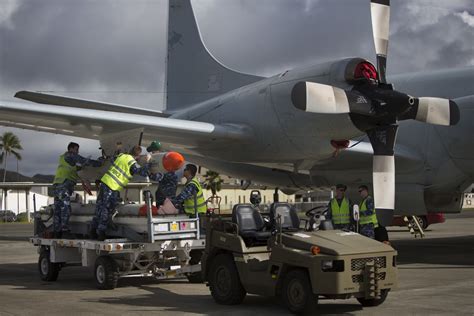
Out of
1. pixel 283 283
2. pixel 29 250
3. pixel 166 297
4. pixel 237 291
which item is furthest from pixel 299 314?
pixel 29 250

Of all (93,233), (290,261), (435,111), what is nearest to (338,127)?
(435,111)

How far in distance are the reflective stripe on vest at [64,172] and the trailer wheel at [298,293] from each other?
18.8ft

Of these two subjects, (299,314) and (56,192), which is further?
(56,192)

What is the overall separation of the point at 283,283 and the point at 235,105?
8.13 metres

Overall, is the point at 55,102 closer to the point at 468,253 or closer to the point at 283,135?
the point at 283,135

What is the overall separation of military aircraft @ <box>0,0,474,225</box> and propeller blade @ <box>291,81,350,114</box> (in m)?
0.07

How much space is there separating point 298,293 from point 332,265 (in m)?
0.55

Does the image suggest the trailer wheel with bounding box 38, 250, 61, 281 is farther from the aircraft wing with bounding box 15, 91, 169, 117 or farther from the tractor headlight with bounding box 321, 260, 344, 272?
the tractor headlight with bounding box 321, 260, 344, 272

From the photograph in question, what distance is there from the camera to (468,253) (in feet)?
54.6

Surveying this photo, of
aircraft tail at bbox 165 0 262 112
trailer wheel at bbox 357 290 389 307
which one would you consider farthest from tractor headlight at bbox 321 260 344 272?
aircraft tail at bbox 165 0 262 112

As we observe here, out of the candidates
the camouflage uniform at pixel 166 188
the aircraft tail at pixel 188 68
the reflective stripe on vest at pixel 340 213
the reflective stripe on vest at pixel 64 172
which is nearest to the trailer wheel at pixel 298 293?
the reflective stripe on vest at pixel 340 213

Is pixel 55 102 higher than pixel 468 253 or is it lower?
higher

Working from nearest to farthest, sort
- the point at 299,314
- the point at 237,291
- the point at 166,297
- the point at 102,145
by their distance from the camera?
the point at 299,314 < the point at 237,291 < the point at 166,297 < the point at 102,145

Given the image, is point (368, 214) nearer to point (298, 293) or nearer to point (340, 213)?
point (340, 213)
